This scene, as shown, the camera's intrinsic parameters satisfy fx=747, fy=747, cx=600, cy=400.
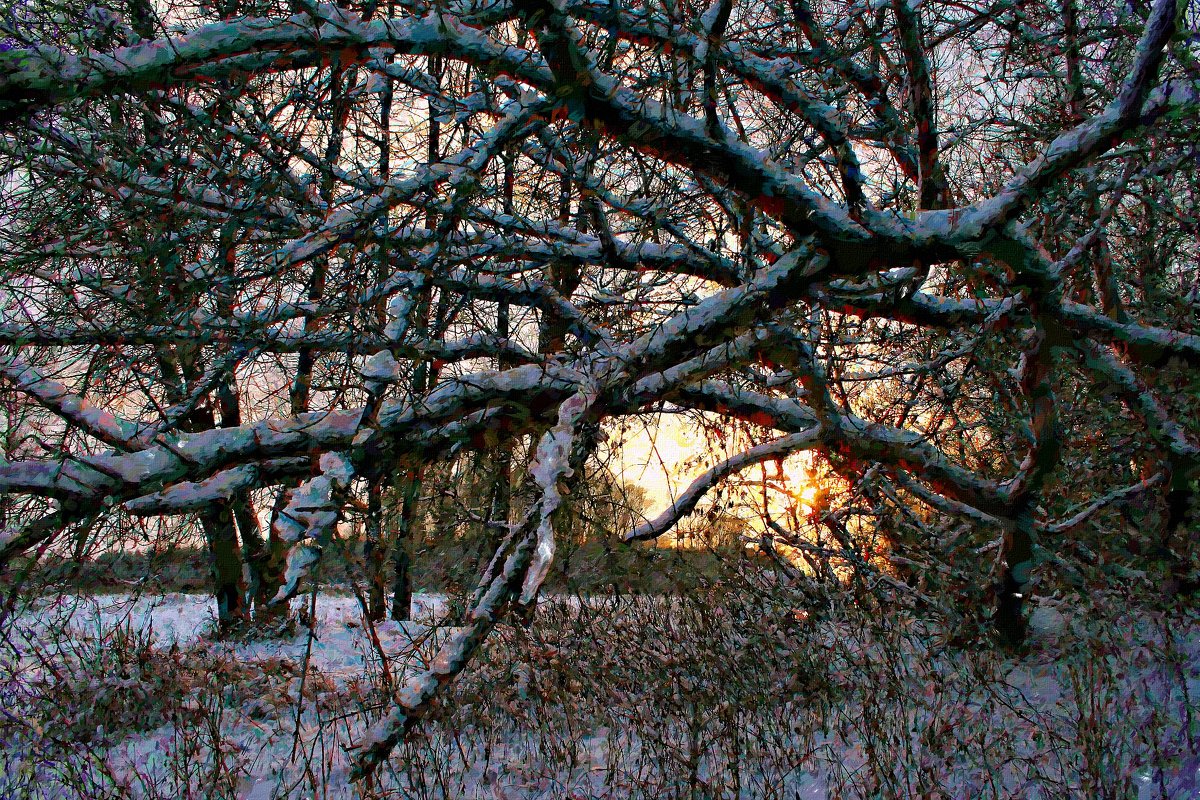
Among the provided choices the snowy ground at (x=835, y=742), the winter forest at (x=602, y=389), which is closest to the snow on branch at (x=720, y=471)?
the winter forest at (x=602, y=389)

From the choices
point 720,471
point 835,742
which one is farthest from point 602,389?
point 835,742

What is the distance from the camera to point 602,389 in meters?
3.35

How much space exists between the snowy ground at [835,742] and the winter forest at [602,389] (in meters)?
0.05

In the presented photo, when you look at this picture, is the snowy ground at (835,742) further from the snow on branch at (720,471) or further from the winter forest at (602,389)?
the snow on branch at (720,471)

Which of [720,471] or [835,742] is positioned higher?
[720,471]

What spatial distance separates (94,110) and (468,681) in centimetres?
493

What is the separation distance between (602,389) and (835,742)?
2.87 metres

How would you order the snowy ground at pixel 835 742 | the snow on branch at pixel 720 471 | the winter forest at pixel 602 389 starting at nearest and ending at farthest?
the winter forest at pixel 602 389
the snowy ground at pixel 835 742
the snow on branch at pixel 720 471

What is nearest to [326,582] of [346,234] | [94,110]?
[346,234]

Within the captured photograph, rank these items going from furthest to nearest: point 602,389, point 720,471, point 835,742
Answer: point 720,471, point 835,742, point 602,389

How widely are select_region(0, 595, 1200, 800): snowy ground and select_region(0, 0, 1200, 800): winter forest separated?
0.15 feet

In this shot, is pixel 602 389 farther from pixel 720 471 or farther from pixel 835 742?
pixel 835 742

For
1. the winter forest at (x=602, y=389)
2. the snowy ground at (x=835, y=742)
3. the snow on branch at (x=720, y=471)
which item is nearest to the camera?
the winter forest at (x=602, y=389)

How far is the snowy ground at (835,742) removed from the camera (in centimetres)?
378
